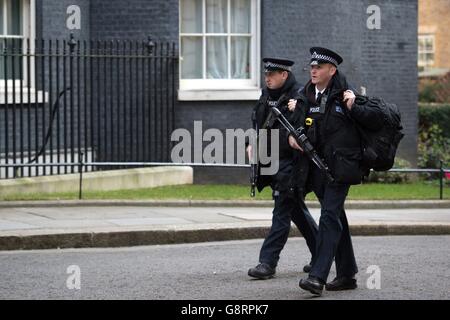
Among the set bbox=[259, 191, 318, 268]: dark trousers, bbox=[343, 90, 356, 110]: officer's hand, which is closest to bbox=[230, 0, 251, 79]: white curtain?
bbox=[259, 191, 318, 268]: dark trousers

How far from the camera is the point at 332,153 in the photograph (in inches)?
325

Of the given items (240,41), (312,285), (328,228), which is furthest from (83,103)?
(312,285)

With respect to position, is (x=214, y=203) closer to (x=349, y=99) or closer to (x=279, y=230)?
(x=279, y=230)

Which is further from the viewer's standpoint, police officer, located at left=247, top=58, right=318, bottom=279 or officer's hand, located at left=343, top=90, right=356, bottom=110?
police officer, located at left=247, top=58, right=318, bottom=279

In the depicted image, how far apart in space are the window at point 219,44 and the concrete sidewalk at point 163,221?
3782 mm

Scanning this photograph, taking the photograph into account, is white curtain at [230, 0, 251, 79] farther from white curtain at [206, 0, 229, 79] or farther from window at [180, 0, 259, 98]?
white curtain at [206, 0, 229, 79]

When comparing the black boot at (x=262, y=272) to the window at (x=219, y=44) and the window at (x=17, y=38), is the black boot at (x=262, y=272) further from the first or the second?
the window at (x=219, y=44)

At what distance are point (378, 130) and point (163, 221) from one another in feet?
14.8

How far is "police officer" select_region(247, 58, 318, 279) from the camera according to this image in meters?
9.08

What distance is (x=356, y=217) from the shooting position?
13.1 metres

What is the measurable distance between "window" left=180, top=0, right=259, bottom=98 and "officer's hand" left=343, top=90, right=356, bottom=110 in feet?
29.8

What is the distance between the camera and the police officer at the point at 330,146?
8.21m

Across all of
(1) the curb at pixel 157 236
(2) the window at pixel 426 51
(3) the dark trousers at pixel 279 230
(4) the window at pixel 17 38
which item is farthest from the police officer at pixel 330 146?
(2) the window at pixel 426 51

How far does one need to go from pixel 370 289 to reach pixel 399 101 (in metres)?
11.7
